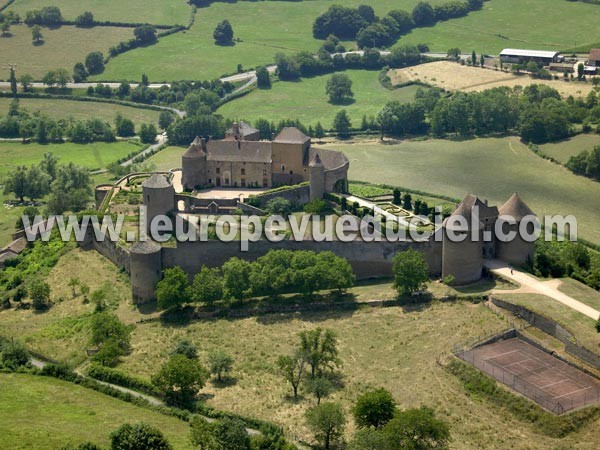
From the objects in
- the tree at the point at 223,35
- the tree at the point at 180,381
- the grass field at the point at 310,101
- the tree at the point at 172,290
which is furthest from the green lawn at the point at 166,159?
the tree at the point at 223,35

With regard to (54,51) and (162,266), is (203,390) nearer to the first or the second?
(162,266)

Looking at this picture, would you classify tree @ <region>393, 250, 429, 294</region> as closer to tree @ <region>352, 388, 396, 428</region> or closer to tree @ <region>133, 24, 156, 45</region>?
tree @ <region>352, 388, 396, 428</region>

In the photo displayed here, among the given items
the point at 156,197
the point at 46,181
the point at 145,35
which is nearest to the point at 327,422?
the point at 156,197

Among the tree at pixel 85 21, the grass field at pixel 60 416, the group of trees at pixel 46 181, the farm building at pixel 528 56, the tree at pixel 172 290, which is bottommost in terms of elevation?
the grass field at pixel 60 416

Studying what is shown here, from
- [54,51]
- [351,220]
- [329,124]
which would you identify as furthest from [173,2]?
[351,220]

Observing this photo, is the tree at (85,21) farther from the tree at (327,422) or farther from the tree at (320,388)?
the tree at (327,422)

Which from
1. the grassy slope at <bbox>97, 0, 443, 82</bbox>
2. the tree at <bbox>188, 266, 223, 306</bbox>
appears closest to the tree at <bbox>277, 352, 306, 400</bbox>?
the tree at <bbox>188, 266, 223, 306</bbox>
